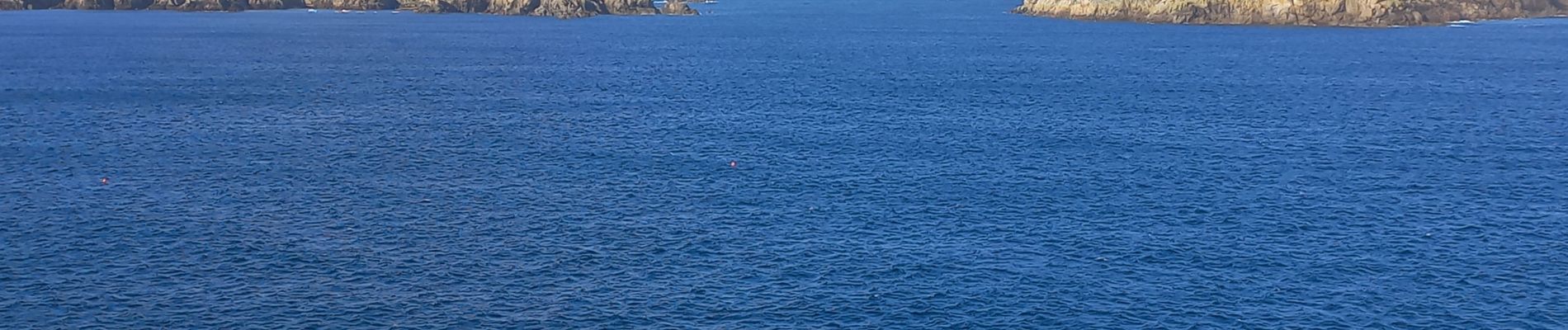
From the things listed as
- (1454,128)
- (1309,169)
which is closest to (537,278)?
(1309,169)

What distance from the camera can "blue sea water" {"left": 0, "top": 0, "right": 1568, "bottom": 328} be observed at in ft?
288

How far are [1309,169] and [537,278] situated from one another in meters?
67.0

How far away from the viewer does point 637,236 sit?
343ft

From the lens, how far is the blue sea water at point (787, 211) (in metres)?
87.8

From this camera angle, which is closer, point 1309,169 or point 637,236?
point 637,236

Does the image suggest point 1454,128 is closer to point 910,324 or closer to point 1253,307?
point 1253,307

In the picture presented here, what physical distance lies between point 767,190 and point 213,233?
39554 millimetres

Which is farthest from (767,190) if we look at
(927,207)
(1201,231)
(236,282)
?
(236,282)

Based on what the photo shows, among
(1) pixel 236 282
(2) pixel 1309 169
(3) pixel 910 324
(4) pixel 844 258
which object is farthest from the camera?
(2) pixel 1309 169

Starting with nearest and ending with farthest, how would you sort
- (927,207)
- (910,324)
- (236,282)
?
(910,324), (236,282), (927,207)

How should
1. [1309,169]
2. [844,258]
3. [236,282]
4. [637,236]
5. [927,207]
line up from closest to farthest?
1. [236,282]
2. [844,258]
3. [637,236]
4. [927,207]
5. [1309,169]

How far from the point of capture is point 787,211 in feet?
366

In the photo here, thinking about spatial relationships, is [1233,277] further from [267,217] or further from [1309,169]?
[267,217]

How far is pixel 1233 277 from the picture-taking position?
93.0 metres
